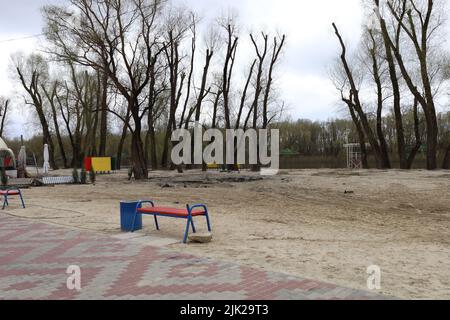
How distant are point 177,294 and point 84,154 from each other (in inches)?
1854

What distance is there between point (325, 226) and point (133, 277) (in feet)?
19.9

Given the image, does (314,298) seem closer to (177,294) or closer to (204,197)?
(177,294)

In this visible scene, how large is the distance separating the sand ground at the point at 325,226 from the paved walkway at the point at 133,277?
1.77ft

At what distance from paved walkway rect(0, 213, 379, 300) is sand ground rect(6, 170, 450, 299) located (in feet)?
1.77

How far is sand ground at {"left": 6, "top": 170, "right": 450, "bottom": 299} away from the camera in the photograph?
5965mm

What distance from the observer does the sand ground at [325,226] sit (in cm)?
596

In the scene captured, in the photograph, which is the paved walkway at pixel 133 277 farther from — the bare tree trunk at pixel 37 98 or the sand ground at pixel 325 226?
the bare tree trunk at pixel 37 98

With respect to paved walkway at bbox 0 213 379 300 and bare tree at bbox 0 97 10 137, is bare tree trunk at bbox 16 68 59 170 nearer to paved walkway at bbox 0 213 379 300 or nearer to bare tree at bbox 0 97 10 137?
bare tree at bbox 0 97 10 137

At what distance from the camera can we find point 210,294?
4.82 meters

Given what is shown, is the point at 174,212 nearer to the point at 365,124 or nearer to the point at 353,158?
the point at 365,124

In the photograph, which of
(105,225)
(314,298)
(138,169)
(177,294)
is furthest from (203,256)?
(138,169)

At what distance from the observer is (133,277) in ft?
18.2

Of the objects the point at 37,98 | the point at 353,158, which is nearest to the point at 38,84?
the point at 37,98

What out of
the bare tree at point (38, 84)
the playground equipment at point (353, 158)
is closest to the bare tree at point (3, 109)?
the bare tree at point (38, 84)
